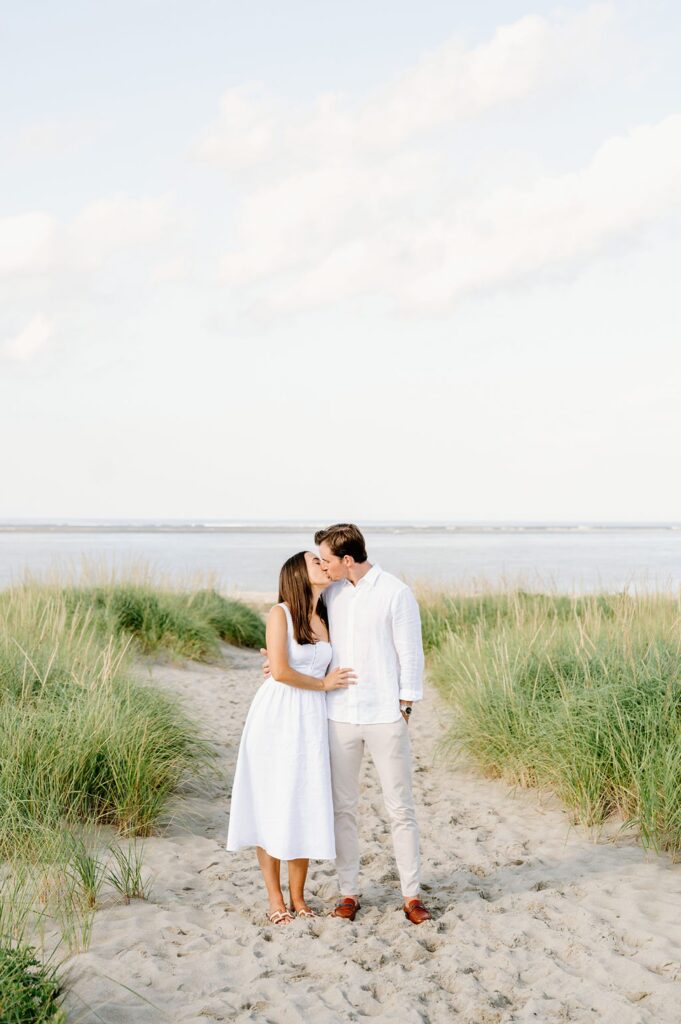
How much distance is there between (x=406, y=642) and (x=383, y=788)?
27.9 inches

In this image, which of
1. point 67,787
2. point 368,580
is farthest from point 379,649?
point 67,787

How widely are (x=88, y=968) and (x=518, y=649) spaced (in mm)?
A: 4949

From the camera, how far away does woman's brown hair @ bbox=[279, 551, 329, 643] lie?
4.54 metres

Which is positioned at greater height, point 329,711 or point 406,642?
point 406,642

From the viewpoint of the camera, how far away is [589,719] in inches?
248

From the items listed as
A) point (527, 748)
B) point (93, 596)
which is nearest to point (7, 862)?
point (527, 748)

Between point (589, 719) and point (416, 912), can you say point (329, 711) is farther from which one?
point (589, 719)

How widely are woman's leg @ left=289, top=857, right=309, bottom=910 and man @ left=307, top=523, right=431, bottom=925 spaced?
446mm

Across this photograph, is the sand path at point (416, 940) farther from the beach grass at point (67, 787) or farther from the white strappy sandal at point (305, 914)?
the beach grass at point (67, 787)

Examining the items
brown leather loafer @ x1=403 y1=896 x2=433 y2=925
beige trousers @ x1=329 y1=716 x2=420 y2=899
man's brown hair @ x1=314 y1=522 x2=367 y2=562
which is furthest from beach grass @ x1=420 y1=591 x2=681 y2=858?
man's brown hair @ x1=314 y1=522 x2=367 y2=562

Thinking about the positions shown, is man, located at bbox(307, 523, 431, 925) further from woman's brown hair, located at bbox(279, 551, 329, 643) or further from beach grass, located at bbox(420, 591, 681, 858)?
beach grass, located at bbox(420, 591, 681, 858)

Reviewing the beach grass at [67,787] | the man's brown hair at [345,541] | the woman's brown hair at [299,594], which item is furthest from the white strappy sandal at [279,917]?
the man's brown hair at [345,541]

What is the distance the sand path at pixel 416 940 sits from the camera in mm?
3814

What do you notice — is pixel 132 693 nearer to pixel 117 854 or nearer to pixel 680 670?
pixel 117 854
